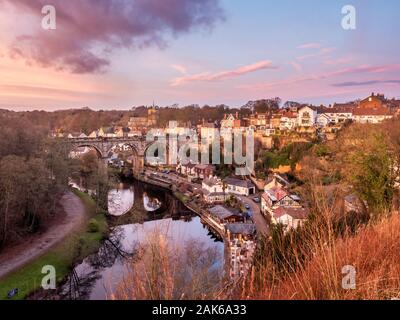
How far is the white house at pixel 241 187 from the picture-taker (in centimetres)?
2188

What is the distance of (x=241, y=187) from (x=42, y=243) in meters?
12.2

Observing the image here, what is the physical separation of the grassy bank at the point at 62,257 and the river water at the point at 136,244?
12.5 inches

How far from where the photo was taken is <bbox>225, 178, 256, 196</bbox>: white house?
2188 cm

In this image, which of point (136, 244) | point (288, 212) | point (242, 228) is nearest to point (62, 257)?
point (136, 244)

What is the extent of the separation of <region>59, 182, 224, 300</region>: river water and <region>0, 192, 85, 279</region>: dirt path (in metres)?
1.49

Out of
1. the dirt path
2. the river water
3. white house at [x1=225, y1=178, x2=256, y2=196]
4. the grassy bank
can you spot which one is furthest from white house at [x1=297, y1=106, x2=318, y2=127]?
the grassy bank

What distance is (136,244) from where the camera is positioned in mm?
12898

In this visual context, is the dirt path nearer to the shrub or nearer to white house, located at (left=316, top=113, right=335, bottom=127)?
the shrub

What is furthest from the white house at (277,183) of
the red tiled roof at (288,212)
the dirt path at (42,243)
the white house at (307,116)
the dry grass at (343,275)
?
the dry grass at (343,275)

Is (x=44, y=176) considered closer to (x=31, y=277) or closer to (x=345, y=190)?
(x=31, y=277)

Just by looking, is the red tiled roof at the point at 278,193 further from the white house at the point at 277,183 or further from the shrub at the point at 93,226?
the shrub at the point at 93,226
